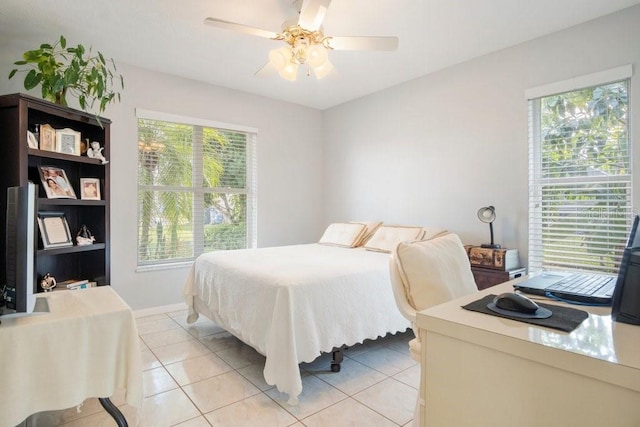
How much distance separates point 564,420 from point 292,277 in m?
1.67

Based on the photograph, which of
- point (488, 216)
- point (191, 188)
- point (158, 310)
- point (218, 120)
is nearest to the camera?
point (488, 216)

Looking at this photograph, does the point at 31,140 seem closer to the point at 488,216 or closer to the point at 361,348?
the point at 361,348

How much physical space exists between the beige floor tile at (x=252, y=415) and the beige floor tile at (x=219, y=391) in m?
0.06

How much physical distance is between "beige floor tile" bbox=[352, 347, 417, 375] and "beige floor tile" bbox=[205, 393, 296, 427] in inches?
32.4

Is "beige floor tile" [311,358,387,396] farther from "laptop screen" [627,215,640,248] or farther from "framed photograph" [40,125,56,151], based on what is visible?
"framed photograph" [40,125,56,151]

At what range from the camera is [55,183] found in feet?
8.51

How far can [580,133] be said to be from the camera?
278 centimetres

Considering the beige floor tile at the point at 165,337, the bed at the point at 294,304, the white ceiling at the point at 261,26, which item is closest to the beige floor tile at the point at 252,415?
the bed at the point at 294,304

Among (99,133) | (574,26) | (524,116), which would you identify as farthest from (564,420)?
(99,133)

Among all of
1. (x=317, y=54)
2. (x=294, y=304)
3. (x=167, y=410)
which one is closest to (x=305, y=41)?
(x=317, y=54)

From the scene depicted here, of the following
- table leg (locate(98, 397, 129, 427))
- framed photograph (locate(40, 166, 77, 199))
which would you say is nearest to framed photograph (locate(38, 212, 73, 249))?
framed photograph (locate(40, 166, 77, 199))

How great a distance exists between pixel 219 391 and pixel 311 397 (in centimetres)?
58

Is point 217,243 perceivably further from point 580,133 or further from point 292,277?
point 580,133

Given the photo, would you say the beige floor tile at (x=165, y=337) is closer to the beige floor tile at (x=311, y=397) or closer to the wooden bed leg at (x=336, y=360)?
the beige floor tile at (x=311, y=397)
